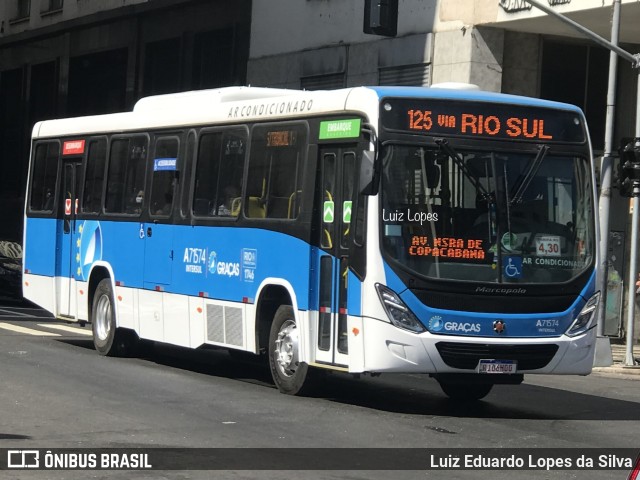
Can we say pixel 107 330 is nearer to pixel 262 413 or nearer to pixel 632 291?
pixel 262 413

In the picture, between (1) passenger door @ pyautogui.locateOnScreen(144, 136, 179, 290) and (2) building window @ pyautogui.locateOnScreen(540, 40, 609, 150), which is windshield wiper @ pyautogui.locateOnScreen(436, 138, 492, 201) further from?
(2) building window @ pyautogui.locateOnScreen(540, 40, 609, 150)

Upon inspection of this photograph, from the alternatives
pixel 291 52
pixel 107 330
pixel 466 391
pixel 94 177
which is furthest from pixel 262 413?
pixel 291 52

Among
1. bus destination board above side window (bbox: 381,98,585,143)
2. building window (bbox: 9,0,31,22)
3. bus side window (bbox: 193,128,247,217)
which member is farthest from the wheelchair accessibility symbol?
building window (bbox: 9,0,31,22)

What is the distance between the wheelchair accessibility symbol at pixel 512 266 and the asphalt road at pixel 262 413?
4.62ft

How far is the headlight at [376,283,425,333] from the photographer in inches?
515

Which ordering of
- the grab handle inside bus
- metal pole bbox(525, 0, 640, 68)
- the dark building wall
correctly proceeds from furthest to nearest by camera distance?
the dark building wall < metal pole bbox(525, 0, 640, 68) < the grab handle inside bus

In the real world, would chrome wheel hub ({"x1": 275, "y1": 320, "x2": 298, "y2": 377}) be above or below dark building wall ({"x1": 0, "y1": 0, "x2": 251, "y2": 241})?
below

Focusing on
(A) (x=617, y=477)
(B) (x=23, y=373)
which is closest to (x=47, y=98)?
(B) (x=23, y=373)

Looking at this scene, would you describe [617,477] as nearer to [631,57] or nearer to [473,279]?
[473,279]

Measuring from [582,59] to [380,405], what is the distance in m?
16.2

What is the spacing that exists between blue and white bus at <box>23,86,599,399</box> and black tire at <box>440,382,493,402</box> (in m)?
0.02

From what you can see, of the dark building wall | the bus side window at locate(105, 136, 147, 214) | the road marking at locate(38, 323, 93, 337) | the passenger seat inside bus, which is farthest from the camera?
the dark building wall

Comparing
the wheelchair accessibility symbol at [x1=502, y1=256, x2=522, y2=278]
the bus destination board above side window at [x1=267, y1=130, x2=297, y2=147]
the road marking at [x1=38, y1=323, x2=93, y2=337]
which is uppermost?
the bus destination board above side window at [x1=267, y1=130, x2=297, y2=147]

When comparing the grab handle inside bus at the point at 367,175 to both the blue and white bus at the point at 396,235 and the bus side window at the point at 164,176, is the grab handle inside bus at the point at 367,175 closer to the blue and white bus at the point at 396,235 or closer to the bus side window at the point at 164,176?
the blue and white bus at the point at 396,235
